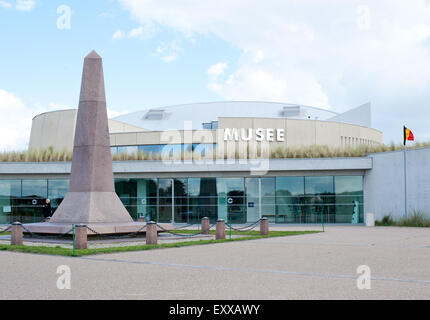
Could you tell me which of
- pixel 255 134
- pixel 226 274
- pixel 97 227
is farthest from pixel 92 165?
pixel 255 134

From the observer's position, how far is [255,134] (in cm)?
3909

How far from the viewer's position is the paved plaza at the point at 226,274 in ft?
26.1

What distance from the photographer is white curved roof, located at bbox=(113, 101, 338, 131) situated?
175 feet

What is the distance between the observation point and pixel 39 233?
19031mm

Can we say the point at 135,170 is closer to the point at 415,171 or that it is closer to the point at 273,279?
the point at 415,171

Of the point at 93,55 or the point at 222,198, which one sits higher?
the point at 93,55

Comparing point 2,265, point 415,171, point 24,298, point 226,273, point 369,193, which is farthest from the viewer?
point 369,193

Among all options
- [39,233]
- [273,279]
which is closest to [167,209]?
[39,233]

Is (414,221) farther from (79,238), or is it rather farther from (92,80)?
(79,238)

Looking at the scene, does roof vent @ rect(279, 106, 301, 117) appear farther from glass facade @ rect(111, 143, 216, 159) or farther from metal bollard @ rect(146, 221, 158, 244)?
metal bollard @ rect(146, 221, 158, 244)

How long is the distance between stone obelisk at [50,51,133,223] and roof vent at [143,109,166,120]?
3409 cm

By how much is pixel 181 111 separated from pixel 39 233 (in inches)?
1543

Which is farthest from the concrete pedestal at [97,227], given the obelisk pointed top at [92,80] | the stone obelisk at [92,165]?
the obelisk pointed top at [92,80]

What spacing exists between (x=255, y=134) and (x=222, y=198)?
7.43m
